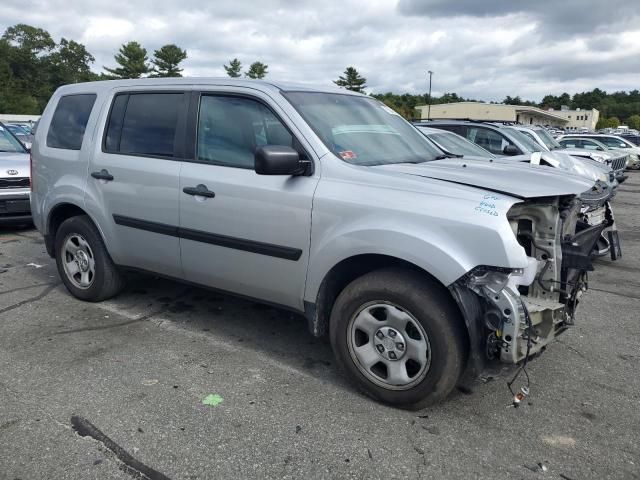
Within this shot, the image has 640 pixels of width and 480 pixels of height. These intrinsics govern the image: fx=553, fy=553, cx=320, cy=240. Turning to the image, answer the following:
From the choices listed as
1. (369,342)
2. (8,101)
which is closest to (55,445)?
(369,342)

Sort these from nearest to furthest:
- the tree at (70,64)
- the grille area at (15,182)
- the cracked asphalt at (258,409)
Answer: the cracked asphalt at (258,409), the grille area at (15,182), the tree at (70,64)

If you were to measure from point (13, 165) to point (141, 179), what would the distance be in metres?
4.61

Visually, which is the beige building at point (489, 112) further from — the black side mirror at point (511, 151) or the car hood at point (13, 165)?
the car hood at point (13, 165)

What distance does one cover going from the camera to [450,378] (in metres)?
3.00

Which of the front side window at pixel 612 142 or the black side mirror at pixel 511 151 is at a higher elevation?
the front side window at pixel 612 142

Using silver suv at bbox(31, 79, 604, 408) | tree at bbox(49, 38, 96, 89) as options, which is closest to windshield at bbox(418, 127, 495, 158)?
silver suv at bbox(31, 79, 604, 408)

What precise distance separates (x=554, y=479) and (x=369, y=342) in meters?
1.17

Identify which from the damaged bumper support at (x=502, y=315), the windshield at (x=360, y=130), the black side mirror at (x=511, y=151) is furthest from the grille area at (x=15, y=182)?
the black side mirror at (x=511, y=151)

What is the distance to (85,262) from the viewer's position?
193 inches

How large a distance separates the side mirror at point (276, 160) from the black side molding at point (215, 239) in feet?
1.68

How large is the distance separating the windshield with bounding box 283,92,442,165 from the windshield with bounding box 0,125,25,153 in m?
6.73

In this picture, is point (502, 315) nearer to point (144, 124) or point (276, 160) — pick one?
point (276, 160)

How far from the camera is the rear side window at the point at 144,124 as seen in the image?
4.16m

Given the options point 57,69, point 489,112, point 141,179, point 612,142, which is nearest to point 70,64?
point 57,69
